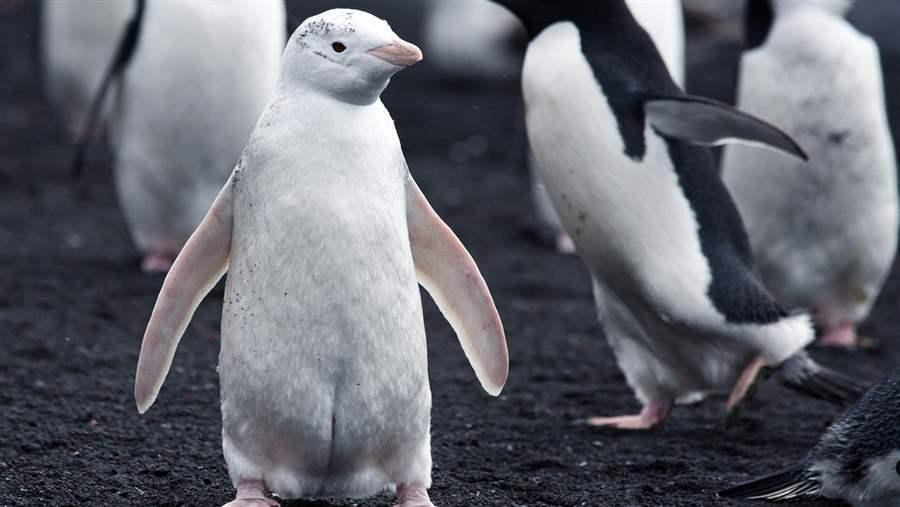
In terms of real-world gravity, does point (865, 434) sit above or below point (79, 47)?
above

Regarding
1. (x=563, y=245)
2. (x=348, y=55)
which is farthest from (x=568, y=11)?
(x=563, y=245)

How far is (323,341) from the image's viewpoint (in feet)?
10.4

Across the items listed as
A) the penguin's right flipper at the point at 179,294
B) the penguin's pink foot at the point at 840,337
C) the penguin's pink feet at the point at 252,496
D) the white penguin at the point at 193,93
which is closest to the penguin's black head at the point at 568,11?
the penguin's right flipper at the point at 179,294

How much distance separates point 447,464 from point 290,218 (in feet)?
3.47

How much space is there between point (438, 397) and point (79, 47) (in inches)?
198

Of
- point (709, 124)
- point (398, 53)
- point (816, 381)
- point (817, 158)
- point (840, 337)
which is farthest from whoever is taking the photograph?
point (840, 337)

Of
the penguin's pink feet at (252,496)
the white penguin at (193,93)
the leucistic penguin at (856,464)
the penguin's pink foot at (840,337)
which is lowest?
the penguin's pink foot at (840,337)

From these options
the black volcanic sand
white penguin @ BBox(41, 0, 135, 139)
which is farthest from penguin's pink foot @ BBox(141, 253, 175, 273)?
white penguin @ BBox(41, 0, 135, 139)

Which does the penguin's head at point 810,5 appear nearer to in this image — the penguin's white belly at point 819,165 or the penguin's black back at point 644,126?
the penguin's white belly at point 819,165

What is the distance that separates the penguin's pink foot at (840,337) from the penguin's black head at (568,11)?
6.52 ft

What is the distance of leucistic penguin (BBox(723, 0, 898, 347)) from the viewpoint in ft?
18.6

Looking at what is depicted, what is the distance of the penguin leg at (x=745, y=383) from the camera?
4410 millimetres

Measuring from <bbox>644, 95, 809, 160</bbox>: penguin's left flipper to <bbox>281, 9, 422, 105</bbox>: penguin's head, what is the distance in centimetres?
127

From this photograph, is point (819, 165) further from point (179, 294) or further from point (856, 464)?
point (179, 294)
